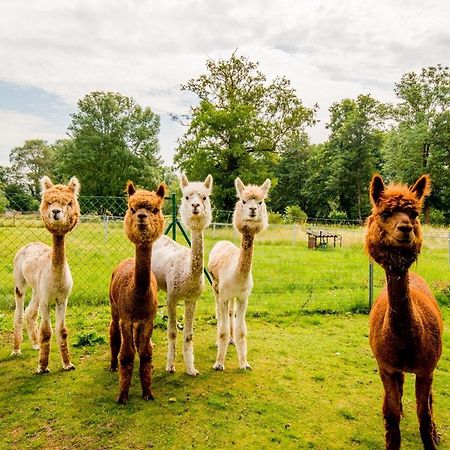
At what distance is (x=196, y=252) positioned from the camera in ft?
15.0

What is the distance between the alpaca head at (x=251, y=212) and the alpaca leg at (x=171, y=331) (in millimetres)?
1225

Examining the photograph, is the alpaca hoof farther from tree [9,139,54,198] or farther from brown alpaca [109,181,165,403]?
tree [9,139,54,198]

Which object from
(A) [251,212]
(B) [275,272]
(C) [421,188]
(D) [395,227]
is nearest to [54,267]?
(A) [251,212]

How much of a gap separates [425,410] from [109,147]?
36.3 metres

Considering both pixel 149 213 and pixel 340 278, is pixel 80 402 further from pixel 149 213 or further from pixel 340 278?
pixel 340 278

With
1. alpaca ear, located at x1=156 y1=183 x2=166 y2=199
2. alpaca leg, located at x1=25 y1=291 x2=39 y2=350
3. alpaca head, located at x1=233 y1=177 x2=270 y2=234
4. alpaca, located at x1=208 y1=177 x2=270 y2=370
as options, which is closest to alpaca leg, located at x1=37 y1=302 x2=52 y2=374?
alpaca leg, located at x1=25 y1=291 x2=39 y2=350

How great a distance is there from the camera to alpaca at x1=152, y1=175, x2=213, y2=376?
4.50 metres

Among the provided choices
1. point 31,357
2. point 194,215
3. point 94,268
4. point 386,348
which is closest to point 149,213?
point 194,215

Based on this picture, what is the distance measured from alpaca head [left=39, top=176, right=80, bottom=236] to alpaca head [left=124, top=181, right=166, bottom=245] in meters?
0.86

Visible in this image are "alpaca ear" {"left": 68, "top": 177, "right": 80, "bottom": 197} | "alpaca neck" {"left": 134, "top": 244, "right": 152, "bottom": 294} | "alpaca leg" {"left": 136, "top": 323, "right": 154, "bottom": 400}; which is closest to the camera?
"alpaca neck" {"left": 134, "top": 244, "right": 152, "bottom": 294}

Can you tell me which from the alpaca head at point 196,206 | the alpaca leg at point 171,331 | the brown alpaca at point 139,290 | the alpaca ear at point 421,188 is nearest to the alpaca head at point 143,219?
the brown alpaca at point 139,290

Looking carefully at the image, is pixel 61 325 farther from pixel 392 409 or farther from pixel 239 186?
pixel 392 409

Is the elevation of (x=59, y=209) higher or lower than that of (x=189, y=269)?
higher

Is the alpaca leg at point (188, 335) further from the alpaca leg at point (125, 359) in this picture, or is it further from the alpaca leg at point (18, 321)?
the alpaca leg at point (18, 321)
